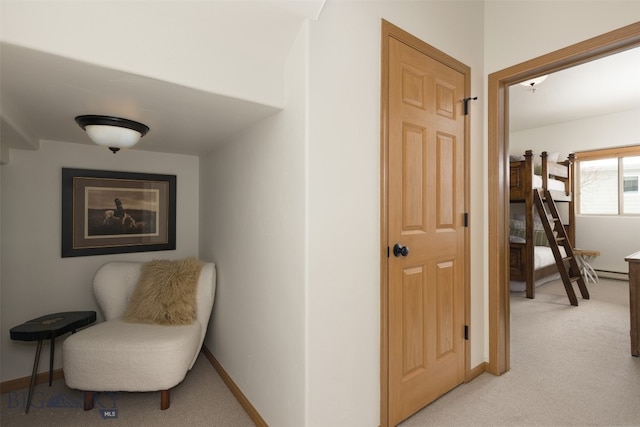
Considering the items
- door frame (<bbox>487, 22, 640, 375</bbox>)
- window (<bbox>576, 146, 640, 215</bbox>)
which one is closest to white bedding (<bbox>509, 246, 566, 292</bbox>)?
window (<bbox>576, 146, 640, 215</bbox>)

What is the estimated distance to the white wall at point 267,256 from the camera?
1462 mm

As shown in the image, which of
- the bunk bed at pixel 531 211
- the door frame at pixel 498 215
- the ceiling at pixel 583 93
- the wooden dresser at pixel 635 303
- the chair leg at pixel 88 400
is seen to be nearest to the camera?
the chair leg at pixel 88 400

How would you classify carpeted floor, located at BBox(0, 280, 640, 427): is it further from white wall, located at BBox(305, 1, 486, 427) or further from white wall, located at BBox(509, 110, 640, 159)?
white wall, located at BBox(509, 110, 640, 159)

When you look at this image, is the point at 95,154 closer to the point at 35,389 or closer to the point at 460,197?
the point at 35,389

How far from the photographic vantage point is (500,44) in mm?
2268

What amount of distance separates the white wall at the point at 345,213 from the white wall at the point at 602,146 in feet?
17.8

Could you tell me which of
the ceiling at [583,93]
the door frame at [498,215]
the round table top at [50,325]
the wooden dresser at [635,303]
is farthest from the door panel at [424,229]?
the ceiling at [583,93]

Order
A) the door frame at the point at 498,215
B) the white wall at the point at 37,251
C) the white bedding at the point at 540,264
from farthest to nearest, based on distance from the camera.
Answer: the white bedding at the point at 540,264 < the door frame at the point at 498,215 < the white wall at the point at 37,251

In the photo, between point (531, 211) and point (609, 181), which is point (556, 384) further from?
point (609, 181)

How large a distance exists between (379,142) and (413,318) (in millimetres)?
1036

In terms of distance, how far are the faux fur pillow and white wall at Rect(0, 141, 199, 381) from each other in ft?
1.59

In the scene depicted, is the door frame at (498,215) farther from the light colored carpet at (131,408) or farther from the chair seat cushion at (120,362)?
the chair seat cushion at (120,362)

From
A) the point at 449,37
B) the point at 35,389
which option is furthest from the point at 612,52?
the point at 35,389

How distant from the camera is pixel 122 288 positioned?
236 centimetres
